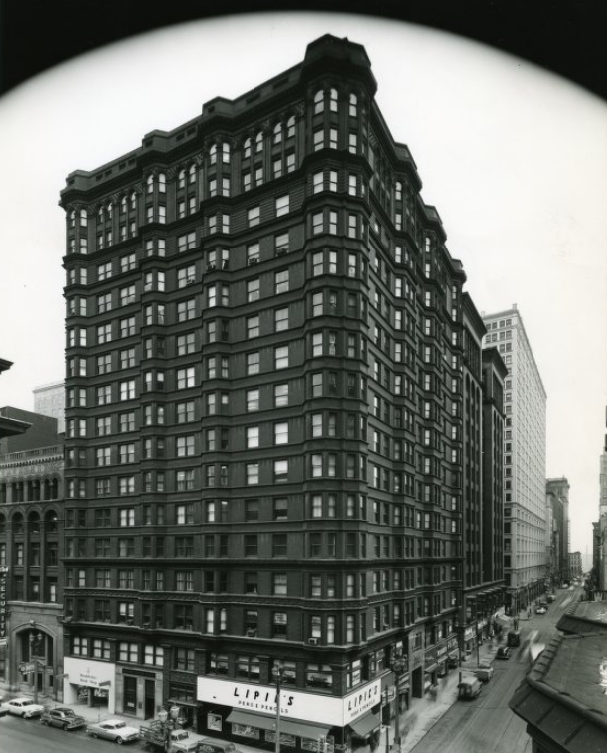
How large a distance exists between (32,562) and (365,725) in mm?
36623

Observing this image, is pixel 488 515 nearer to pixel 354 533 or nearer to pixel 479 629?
pixel 479 629

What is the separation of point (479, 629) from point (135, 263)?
6312 centimetres

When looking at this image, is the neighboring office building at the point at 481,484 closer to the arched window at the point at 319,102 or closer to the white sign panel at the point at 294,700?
the white sign panel at the point at 294,700

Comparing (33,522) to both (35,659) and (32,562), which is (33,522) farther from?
(35,659)

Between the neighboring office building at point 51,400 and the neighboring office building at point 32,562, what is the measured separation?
22.3 metres

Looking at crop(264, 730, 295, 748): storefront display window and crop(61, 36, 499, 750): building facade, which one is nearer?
crop(264, 730, 295, 748): storefront display window

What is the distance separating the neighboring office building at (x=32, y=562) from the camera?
58.9 m

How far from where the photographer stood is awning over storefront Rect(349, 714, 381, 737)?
41.2m

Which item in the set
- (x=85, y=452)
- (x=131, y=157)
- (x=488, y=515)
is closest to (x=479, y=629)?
(x=488, y=515)

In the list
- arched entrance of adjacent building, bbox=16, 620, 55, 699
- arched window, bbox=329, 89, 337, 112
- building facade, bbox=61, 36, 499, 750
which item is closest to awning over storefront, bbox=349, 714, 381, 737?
building facade, bbox=61, 36, 499, 750

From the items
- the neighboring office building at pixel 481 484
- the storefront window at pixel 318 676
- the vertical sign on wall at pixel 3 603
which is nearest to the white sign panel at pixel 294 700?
the storefront window at pixel 318 676

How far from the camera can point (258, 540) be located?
47344mm

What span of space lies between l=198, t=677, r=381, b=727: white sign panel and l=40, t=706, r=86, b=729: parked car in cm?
983

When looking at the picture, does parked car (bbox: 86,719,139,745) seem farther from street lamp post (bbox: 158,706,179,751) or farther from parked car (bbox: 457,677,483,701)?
parked car (bbox: 457,677,483,701)
